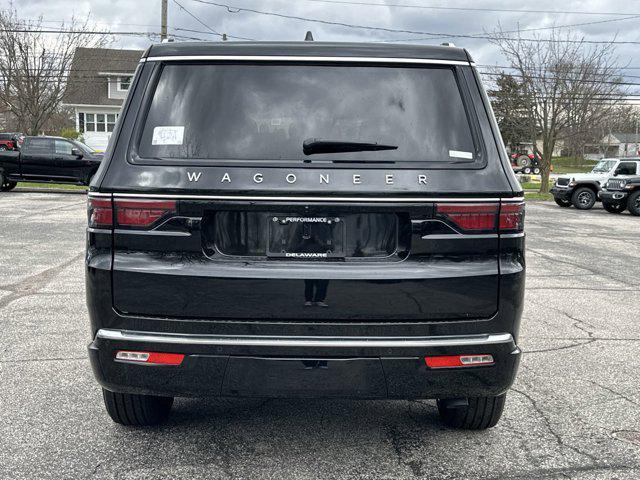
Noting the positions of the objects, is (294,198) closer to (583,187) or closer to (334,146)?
(334,146)

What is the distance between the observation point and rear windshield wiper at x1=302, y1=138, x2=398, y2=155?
118 inches

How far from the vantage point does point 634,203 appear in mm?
22344

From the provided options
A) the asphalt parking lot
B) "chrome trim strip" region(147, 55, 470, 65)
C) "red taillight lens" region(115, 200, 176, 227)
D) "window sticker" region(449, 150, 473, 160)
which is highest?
"chrome trim strip" region(147, 55, 470, 65)

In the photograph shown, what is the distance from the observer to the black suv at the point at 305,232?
9.61ft

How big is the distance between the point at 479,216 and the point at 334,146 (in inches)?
27.2

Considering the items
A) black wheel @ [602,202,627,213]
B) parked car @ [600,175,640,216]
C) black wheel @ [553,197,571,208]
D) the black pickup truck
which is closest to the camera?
parked car @ [600,175,640,216]

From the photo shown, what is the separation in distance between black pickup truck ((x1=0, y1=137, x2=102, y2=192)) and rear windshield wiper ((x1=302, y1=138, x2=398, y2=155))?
2160cm

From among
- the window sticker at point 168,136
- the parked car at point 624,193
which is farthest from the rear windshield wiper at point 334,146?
the parked car at point 624,193

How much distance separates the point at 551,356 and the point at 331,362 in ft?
9.64

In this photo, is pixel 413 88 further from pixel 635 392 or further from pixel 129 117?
pixel 635 392

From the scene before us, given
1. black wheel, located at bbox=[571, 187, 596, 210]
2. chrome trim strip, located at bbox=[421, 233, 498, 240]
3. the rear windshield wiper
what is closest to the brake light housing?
the rear windshield wiper

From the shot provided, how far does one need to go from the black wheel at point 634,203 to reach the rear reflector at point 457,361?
21.4 meters

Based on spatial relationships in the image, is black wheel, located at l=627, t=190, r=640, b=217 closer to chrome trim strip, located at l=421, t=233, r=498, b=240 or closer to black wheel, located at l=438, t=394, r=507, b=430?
black wheel, located at l=438, t=394, r=507, b=430

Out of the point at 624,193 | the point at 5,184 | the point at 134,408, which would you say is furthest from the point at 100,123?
the point at 134,408
